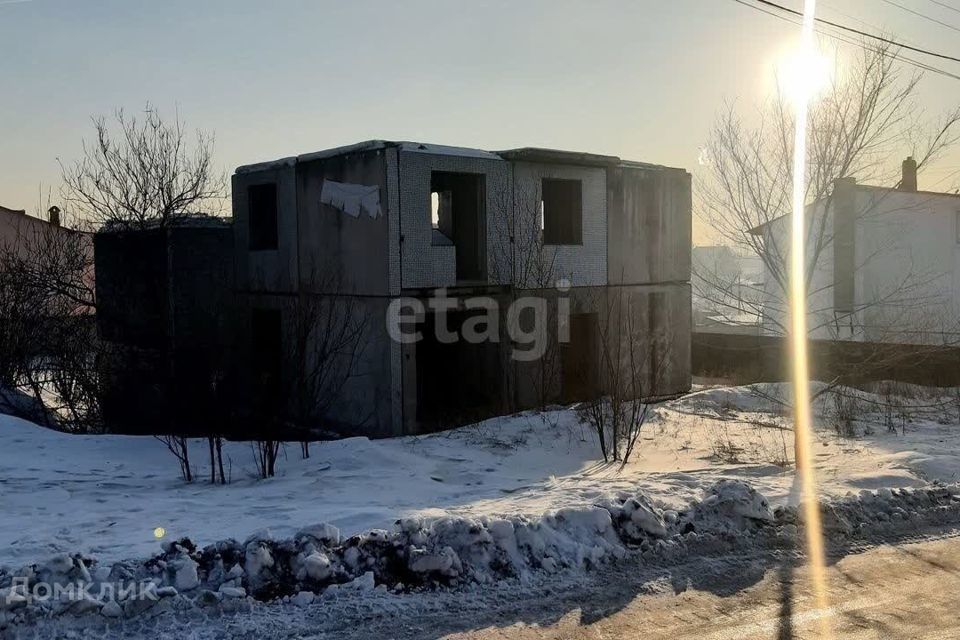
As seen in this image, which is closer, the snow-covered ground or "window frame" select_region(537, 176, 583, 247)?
the snow-covered ground

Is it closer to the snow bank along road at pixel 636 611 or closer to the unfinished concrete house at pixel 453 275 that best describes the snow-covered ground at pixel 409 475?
the snow bank along road at pixel 636 611

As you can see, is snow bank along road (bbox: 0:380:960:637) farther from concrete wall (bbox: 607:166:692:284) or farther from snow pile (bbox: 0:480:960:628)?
concrete wall (bbox: 607:166:692:284)

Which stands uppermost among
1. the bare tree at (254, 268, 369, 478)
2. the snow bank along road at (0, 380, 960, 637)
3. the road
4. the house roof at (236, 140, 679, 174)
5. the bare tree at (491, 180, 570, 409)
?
the house roof at (236, 140, 679, 174)

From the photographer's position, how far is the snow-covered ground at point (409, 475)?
6.22 m

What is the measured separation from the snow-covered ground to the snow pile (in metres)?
0.32

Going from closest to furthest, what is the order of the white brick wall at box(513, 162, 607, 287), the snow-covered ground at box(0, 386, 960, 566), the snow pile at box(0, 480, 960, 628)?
the snow pile at box(0, 480, 960, 628) < the snow-covered ground at box(0, 386, 960, 566) < the white brick wall at box(513, 162, 607, 287)

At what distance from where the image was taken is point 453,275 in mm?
14680

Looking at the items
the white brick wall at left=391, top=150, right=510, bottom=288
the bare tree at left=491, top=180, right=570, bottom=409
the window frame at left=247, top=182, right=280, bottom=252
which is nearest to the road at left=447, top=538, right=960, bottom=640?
the white brick wall at left=391, top=150, right=510, bottom=288

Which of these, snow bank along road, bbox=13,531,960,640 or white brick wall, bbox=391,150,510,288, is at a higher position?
white brick wall, bbox=391,150,510,288

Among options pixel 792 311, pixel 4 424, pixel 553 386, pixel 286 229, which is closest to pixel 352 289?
pixel 286 229

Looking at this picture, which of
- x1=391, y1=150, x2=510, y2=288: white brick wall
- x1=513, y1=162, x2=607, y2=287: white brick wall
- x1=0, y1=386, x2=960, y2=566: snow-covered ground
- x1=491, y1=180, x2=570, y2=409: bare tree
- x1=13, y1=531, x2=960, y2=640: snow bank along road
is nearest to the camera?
x1=13, y1=531, x2=960, y2=640: snow bank along road

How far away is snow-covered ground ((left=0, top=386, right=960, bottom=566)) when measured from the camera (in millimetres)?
6223

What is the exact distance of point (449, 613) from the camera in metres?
4.93

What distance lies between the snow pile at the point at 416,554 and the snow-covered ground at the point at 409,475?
1.04 feet
